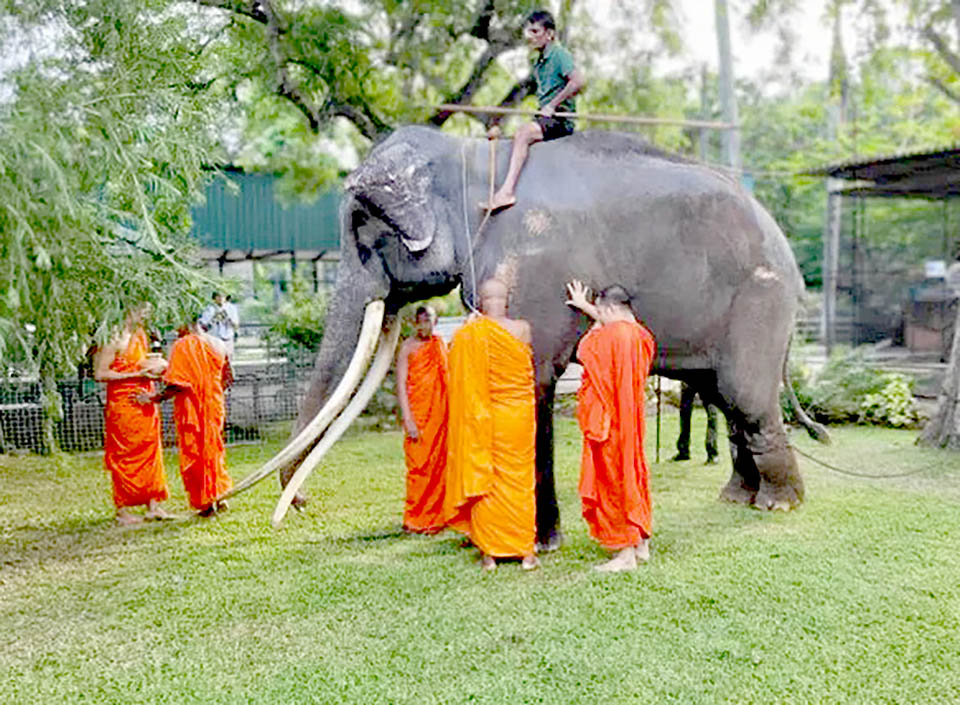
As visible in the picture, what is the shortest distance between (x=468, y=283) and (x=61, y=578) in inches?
123

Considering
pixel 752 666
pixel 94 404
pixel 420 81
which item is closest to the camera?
pixel 752 666

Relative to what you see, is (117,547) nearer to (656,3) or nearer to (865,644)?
(865,644)

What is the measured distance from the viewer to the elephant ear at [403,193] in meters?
6.59

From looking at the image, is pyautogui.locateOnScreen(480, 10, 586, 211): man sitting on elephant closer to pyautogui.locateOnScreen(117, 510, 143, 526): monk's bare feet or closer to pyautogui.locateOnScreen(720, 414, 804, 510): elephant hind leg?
pyautogui.locateOnScreen(720, 414, 804, 510): elephant hind leg

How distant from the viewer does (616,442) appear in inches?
234

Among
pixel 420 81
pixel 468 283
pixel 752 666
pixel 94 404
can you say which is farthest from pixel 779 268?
pixel 94 404

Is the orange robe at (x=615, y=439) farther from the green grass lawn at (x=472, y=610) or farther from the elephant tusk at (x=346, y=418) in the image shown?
the elephant tusk at (x=346, y=418)

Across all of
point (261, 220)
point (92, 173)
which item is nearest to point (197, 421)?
point (92, 173)

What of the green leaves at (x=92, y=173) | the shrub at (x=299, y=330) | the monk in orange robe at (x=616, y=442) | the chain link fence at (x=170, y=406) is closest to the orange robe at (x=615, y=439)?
the monk in orange robe at (x=616, y=442)

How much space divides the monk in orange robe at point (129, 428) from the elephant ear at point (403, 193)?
7.29ft

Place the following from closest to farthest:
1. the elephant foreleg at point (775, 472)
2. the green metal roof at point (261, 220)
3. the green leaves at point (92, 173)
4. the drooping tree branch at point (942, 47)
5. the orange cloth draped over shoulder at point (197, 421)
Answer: the green leaves at point (92, 173)
the elephant foreleg at point (775, 472)
the orange cloth draped over shoulder at point (197, 421)
the drooping tree branch at point (942, 47)
the green metal roof at point (261, 220)

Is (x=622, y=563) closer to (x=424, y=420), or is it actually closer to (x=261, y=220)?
(x=424, y=420)

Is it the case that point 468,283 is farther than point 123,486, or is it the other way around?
point 123,486

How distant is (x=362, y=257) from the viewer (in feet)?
22.7
